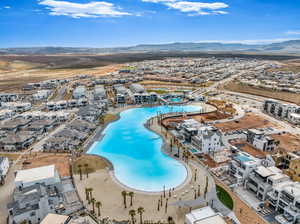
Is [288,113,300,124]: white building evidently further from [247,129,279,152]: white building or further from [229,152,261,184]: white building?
[229,152,261,184]: white building

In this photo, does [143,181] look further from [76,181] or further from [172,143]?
[172,143]

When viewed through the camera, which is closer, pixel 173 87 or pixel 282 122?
pixel 282 122

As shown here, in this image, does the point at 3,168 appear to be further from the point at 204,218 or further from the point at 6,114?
the point at 6,114

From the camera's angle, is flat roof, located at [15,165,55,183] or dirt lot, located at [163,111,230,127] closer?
flat roof, located at [15,165,55,183]

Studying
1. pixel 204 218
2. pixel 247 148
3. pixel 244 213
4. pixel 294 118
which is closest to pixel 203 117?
pixel 247 148

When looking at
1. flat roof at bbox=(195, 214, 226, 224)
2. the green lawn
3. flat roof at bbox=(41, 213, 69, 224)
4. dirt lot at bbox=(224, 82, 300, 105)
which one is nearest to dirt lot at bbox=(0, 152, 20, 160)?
flat roof at bbox=(41, 213, 69, 224)

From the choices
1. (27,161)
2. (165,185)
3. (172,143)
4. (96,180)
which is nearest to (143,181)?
(165,185)

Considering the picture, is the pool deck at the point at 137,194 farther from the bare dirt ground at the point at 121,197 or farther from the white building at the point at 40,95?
the white building at the point at 40,95
